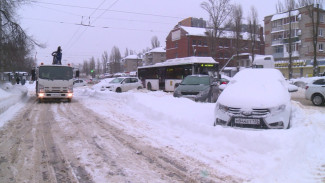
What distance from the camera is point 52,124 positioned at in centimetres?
896

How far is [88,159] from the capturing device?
5152 millimetres

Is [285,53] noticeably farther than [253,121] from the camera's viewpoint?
Yes

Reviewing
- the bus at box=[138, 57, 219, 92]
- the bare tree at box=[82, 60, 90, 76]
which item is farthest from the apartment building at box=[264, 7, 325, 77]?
the bare tree at box=[82, 60, 90, 76]

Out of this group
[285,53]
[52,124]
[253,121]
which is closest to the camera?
[253,121]

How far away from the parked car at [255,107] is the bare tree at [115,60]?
297 ft

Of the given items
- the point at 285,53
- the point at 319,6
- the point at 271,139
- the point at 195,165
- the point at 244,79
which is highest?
the point at 319,6

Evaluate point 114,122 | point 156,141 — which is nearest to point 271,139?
point 156,141

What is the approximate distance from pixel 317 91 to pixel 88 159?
1389cm

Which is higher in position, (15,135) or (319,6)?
(319,6)

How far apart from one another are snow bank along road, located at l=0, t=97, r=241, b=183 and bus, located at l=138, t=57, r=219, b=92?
53.9ft

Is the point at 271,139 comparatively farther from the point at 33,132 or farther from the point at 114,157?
the point at 33,132

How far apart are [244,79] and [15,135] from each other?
6887 millimetres

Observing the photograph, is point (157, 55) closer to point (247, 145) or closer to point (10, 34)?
point (10, 34)

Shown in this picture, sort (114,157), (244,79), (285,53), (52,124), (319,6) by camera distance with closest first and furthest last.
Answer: (114,157) → (244,79) → (52,124) → (319,6) → (285,53)
